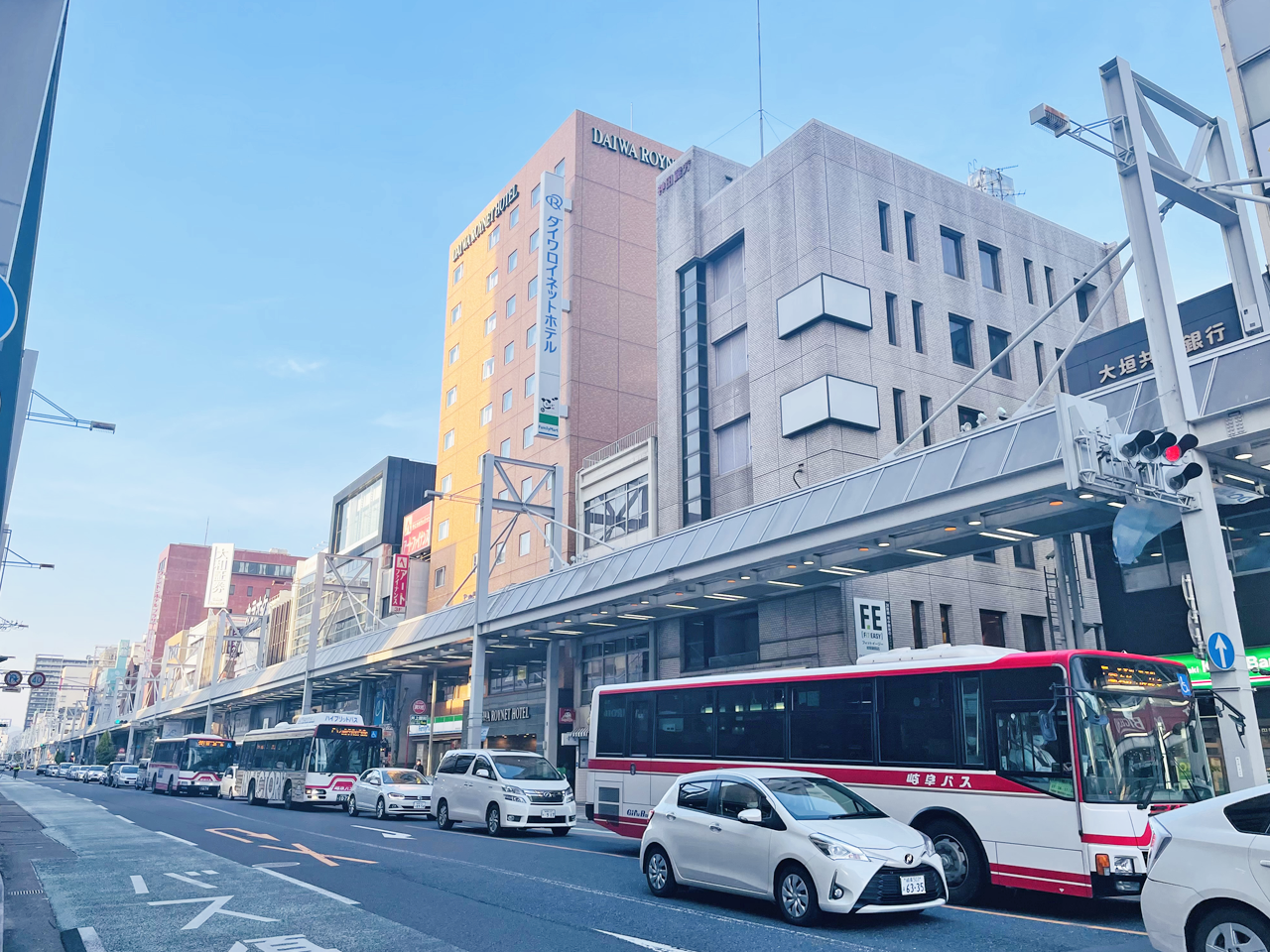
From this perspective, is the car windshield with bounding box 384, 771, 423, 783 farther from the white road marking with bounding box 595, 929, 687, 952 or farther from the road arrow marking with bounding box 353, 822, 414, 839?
the white road marking with bounding box 595, 929, 687, 952

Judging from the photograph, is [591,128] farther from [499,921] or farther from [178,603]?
[178,603]

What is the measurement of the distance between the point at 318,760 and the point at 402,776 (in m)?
6.63

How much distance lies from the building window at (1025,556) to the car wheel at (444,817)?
21147 mm

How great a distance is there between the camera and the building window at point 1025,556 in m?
33.3

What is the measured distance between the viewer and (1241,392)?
15.0 metres

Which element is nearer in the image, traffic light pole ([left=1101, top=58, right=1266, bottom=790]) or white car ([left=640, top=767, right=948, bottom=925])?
white car ([left=640, top=767, right=948, bottom=925])

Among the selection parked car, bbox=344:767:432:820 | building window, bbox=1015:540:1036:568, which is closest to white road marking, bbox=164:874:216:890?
parked car, bbox=344:767:432:820

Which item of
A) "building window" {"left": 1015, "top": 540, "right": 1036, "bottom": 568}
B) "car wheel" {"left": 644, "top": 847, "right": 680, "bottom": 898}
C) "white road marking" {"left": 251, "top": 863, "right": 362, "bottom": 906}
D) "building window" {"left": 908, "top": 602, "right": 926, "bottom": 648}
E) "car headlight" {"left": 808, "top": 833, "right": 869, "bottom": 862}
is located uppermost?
"building window" {"left": 1015, "top": 540, "right": 1036, "bottom": 568}

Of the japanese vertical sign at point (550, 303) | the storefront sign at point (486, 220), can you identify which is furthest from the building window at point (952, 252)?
the storefront sign at point (486, 220)

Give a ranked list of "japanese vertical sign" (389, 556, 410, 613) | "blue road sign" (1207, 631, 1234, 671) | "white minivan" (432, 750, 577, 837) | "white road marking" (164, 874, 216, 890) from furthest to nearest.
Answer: "japanese vertical sign" (389, 556, 410, 613) < "white minivan" (432, 750, 577, 837) < "blue road sign" (1207, 631, 1234, 671) < "white road marking" (164, 874, 216, 890)

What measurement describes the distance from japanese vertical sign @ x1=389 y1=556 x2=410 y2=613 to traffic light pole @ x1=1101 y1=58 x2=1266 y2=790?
172 feet

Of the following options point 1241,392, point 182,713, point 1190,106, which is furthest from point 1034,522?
point 182,713

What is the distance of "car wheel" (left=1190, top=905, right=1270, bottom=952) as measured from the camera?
618 cm

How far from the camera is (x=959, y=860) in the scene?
38.3 ft
